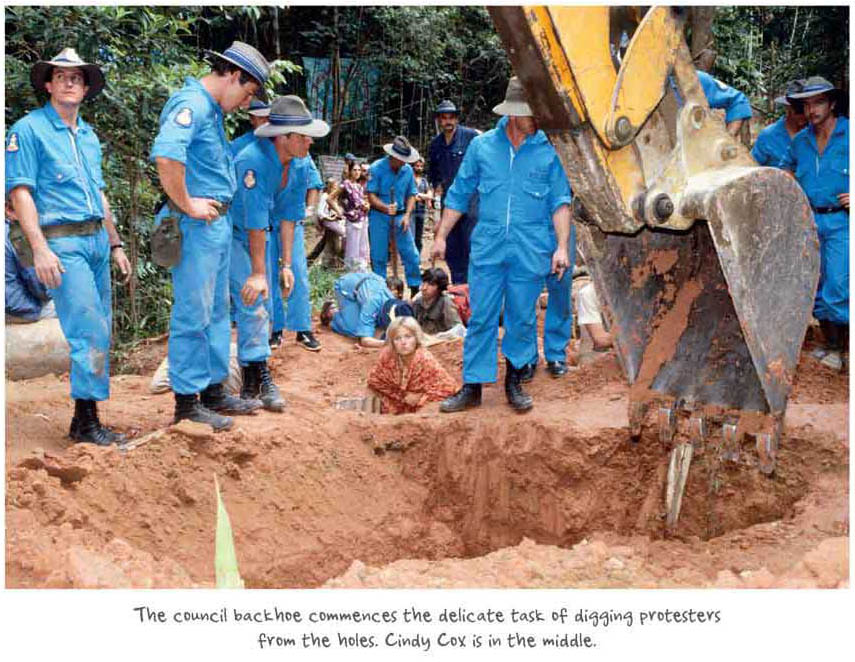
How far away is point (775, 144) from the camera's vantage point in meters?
5.87

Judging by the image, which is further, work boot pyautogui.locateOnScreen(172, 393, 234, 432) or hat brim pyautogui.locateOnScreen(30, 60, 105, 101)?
work boot pyautogui.locateOnScreen(172, 393, 234, 432)

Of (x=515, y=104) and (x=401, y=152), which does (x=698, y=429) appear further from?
(x=401, y=152)

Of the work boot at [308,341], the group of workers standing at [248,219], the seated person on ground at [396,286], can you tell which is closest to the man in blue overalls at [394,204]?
the seated person on ground at [396,286]

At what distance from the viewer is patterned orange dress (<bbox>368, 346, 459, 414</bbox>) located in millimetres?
5465

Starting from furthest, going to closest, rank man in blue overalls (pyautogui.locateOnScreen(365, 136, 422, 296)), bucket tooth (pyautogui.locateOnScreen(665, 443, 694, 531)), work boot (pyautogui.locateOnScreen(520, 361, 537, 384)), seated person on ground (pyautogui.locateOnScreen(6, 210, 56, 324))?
man in blue overalls (pyautogui.locateOnScreen(365, 136, 422, 296)) → seated person on ground (pyautogui.locateOnScreen(6, 210, 56, 324)) → work boot (pyautogui.locateOnScreen(520, 361, 537, 384)) → bucket tooth (pyautogui.locateOnScreen(665, 443, 694, 531))

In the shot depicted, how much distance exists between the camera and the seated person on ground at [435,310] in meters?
7.33

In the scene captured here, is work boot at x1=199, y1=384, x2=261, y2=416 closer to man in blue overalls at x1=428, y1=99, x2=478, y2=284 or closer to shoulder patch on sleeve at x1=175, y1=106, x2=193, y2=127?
shoulder patch on sleeve at x1=175, y1=106, x2=193, y2=127

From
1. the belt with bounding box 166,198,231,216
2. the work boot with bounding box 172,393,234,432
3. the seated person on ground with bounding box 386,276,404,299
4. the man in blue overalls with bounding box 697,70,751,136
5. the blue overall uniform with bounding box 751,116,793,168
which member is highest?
the man in blue overalls with bounding box 697,70,751,136

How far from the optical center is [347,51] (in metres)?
14.6

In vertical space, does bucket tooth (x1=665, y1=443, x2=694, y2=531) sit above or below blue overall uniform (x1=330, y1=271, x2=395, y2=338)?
below

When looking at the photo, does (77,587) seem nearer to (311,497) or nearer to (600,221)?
(311,497)

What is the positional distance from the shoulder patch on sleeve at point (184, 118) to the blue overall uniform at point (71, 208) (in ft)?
1.75

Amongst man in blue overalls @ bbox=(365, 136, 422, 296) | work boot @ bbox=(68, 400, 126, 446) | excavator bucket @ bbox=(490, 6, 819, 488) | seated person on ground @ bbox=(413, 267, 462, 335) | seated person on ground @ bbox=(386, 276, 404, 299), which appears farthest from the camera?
man in blue overalls @ bbox=(365, 136, 422, 296)

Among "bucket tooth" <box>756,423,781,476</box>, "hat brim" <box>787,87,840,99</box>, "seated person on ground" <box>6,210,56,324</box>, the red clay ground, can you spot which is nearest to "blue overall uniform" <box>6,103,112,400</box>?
the red clay ground
